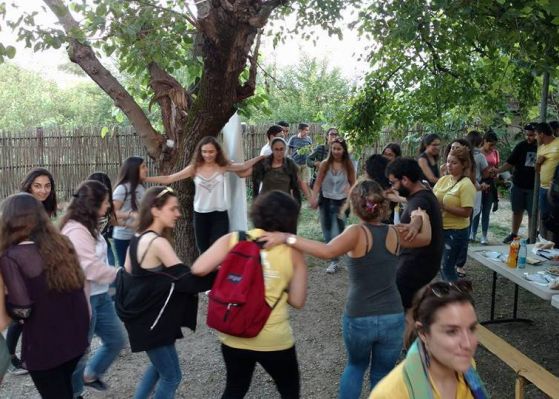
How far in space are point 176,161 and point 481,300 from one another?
3817 millimetres

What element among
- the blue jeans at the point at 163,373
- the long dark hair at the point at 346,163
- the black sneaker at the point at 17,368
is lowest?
the black sneaker at the point at 17,368

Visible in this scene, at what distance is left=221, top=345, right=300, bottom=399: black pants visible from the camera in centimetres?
263

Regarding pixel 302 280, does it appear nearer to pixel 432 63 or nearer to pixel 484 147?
pixel 432 63

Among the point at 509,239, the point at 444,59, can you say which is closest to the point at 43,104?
the point at 444,59

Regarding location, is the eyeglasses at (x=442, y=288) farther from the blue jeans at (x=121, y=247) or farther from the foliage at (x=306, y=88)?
the foliage at (x=306, y=88)

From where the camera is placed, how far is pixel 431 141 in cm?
654

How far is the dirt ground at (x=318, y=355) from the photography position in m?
3.88

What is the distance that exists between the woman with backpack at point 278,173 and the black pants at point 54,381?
12.4 feet

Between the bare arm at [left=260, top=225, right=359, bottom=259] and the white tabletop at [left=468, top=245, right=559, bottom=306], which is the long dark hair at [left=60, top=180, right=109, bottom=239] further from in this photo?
the white tabletop at [left=468, top=245, right=559, bottom=306]

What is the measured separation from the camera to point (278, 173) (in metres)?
6.28

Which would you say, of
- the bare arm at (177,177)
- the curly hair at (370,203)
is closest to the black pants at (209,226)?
the bare arm at (177,177)

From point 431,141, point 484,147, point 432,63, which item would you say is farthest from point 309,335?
point 484,147

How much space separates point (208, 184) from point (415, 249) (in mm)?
2569

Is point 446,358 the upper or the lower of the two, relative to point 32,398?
upper
